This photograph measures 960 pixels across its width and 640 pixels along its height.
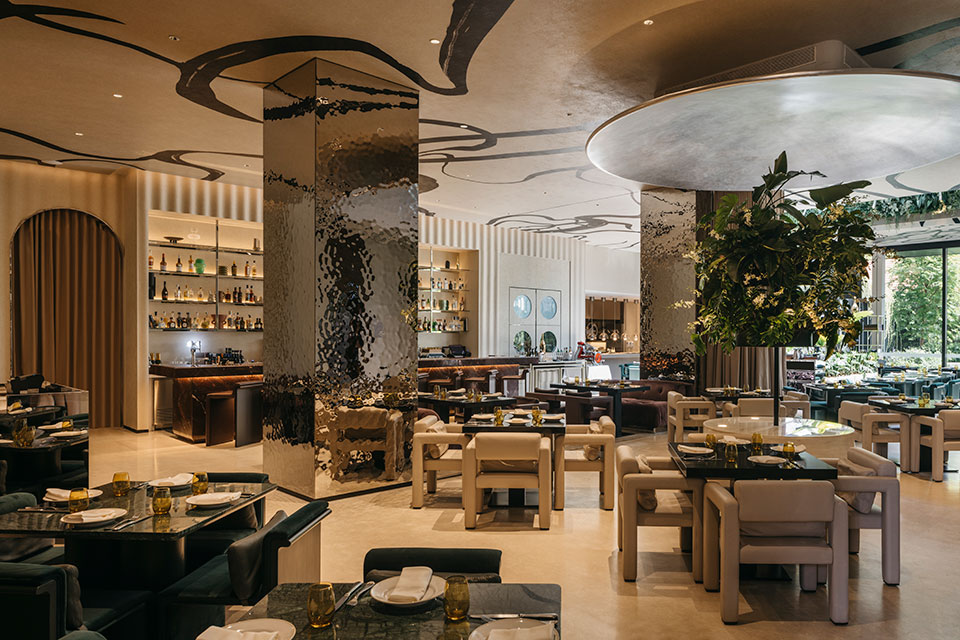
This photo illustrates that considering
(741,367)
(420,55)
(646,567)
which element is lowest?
(646,567)

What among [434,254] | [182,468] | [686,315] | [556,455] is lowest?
[182,468]

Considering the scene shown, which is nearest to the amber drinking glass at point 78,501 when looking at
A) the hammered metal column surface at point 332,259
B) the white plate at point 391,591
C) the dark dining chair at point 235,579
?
the dark dining chair at point 235,579

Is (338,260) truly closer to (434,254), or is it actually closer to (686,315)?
(686,315)

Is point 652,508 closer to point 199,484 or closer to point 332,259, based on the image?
point 199,484

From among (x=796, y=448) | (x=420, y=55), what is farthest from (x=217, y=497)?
(x=420, y=55)

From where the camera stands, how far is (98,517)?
9.98 feet

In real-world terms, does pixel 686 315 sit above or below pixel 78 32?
below

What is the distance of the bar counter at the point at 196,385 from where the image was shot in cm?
923

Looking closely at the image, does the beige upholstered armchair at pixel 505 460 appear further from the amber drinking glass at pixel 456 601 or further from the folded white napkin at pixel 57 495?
the amber drinking glass at pixel 456 601

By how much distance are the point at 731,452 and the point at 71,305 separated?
9.85 meters

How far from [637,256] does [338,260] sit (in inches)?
544

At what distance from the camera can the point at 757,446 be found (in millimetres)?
4535

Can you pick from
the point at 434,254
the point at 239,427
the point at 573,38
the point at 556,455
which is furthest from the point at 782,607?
the point at 434,254

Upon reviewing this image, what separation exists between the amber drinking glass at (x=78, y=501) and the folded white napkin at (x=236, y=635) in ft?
5.89
